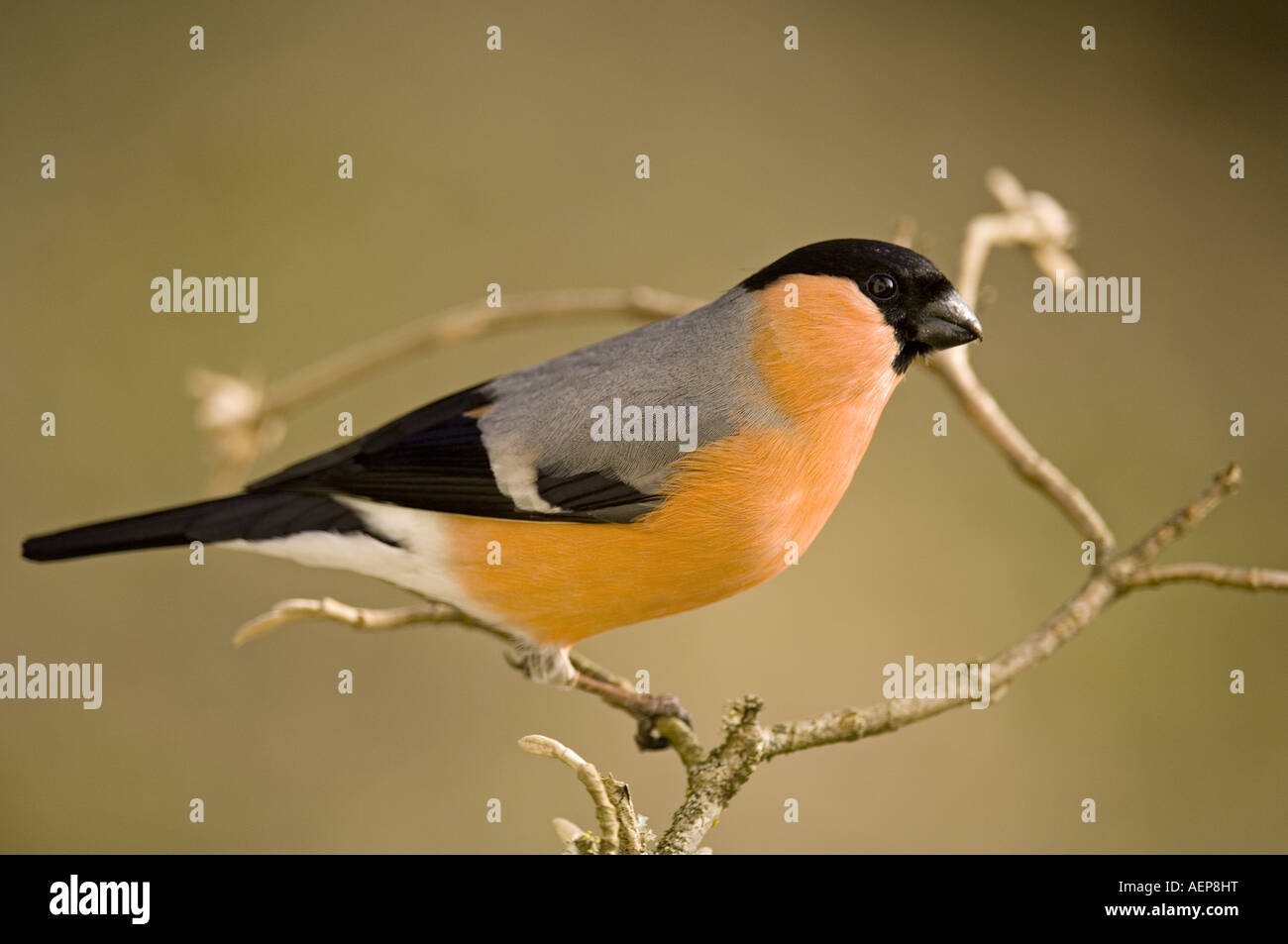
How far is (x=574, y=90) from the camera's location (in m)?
4.58

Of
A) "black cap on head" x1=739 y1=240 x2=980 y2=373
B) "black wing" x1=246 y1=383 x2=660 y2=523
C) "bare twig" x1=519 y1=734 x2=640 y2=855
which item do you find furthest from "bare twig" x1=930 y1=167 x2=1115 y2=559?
"bare twig" x1=519 y1=734 x2=640 y2=855

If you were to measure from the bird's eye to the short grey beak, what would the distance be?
6 cm

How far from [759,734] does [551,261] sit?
3.01 m

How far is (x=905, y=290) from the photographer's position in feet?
5.85

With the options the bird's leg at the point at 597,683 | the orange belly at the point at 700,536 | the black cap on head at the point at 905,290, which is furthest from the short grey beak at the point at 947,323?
the bird's leg at the point at 597,683

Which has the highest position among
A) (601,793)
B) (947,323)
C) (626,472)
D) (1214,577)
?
(947,323)

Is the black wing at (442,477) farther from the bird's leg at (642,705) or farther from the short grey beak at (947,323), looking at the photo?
the short grey beak at (947,323)

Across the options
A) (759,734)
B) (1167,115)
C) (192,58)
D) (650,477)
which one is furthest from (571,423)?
(1167,115)

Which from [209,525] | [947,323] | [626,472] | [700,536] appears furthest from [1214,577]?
[209,525]

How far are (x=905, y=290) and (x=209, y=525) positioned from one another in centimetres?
120

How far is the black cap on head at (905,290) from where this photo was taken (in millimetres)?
1756

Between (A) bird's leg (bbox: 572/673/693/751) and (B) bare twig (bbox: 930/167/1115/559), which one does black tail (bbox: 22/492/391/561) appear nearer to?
(A) bird's leg (bbox: 572/673/693/751)

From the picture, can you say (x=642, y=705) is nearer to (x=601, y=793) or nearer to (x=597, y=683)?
(x=597, y=683)

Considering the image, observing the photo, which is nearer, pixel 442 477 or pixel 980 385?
pixel 442 477
